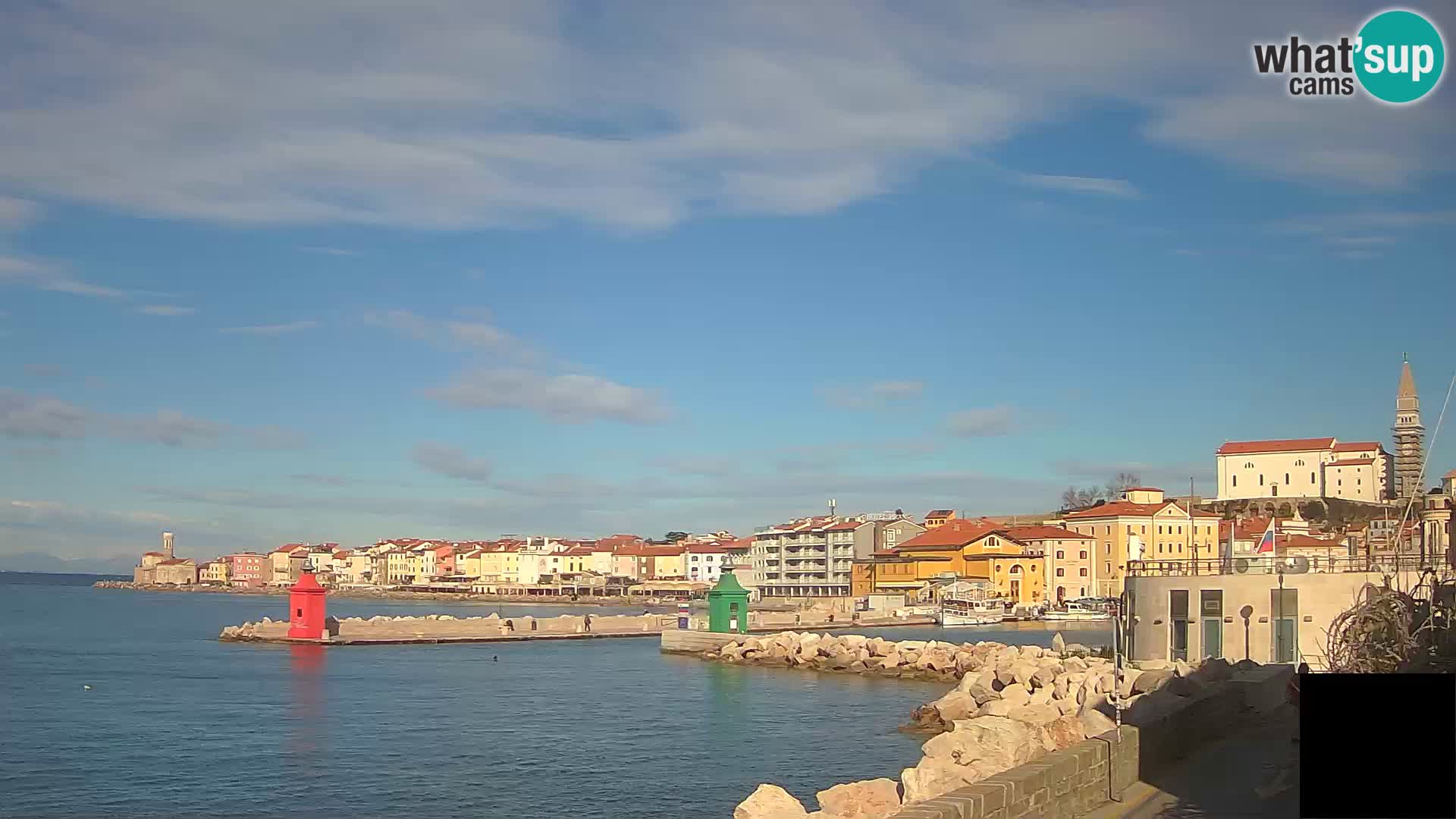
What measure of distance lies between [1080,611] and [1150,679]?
6357 centimetres

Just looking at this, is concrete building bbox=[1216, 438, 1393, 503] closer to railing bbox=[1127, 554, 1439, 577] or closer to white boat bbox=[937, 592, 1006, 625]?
white boat bbox=[937, 592, 1006, 625]

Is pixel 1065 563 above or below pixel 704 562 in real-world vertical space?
above

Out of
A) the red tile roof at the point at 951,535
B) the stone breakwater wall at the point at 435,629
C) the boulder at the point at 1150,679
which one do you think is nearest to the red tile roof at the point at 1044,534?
the red tile roof at the point at 951,535

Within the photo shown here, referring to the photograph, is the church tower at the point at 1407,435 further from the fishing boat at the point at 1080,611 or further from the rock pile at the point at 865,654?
the rock pile at the point at 865,654

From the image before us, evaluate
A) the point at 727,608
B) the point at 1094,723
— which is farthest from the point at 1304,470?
the point at 1094,723

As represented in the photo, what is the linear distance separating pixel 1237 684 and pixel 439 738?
57.5 feet

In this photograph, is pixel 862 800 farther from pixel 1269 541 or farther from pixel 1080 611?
pixel 1080 611

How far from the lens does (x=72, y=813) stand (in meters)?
21.0

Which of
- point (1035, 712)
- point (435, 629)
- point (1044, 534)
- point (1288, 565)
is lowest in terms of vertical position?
point (435, 629)

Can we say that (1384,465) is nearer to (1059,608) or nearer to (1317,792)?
(1059,608)

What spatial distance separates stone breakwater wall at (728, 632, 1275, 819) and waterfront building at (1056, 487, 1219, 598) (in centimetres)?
6019

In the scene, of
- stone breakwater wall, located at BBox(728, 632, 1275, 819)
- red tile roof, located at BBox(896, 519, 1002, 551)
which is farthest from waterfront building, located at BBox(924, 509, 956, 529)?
stone breakwater wall, located at BBox(728, 632, 1275, 819)

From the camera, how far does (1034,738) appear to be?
15.7 m

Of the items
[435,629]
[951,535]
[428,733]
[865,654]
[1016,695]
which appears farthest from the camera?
[951,535]
